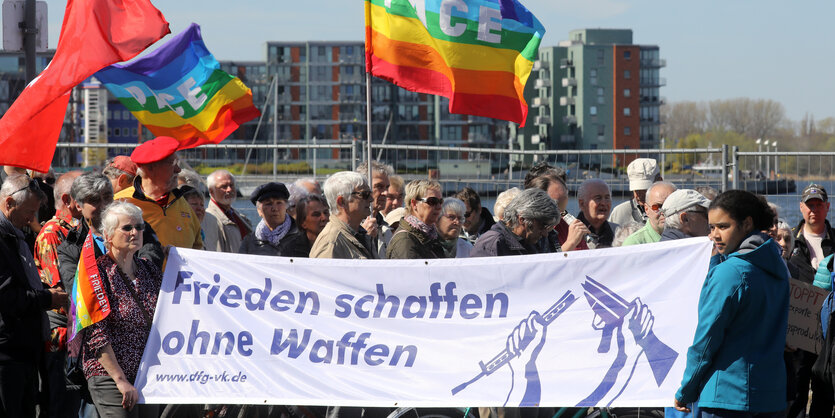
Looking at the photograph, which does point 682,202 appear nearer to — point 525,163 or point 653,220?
point 653,220

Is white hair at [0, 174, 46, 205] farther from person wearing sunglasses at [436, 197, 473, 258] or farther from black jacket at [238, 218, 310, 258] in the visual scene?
person wearing sunglasses at [436, 197, 473, 258]

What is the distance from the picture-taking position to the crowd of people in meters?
5.21

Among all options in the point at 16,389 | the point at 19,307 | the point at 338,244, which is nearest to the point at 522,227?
the point at 338,244

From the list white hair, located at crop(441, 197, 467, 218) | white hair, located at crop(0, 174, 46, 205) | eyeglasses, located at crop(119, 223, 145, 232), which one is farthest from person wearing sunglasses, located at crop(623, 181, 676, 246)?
white hair, located at crop(0, 174, 46, 205)

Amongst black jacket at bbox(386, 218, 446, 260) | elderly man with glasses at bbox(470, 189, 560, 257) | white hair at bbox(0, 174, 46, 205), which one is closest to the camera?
white hair at bbox(0, 174, 46, 205)

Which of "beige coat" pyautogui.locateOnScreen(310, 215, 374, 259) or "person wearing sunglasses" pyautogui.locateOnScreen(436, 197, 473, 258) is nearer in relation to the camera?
"beige coat" pyautogui.locateOnScreen(310, 215, 374, 259)

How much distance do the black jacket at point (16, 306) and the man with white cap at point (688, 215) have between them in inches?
154

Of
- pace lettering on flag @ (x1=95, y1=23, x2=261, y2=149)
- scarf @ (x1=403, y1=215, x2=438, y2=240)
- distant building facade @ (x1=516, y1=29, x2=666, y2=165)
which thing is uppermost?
distant building facade @ (x1=516, y1=29, x2=666, y2=165)

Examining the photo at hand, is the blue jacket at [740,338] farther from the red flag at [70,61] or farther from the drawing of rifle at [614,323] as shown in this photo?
the red flag at [70,61]

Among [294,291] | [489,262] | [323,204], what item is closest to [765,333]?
[489,262]

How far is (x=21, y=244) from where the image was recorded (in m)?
6.25

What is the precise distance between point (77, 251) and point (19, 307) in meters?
0.47

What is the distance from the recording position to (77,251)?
6262 mm

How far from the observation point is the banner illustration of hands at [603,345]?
5.79 m
